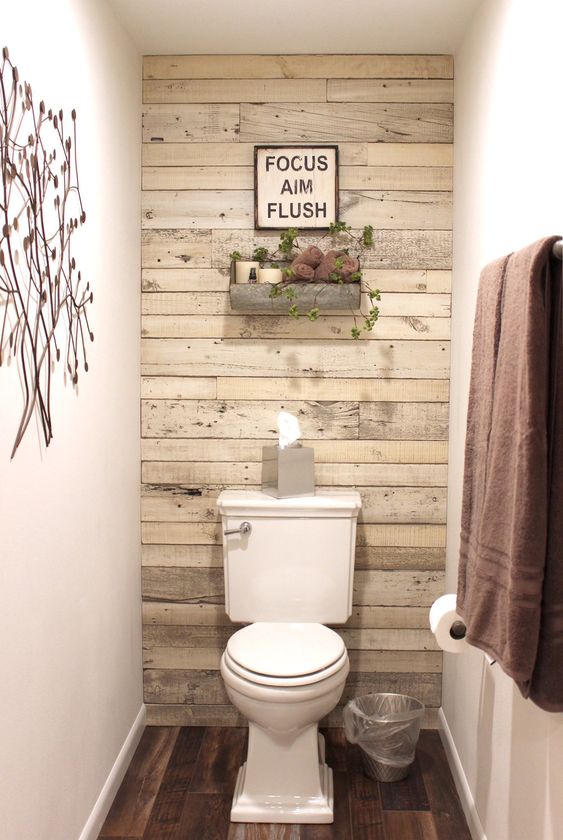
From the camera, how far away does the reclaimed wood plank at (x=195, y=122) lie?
8.91ft

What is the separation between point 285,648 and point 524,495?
1.22 m

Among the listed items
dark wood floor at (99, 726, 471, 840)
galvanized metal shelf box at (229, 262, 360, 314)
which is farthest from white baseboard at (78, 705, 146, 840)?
galvanized metal shelf box at (229, 262, 360, 314)

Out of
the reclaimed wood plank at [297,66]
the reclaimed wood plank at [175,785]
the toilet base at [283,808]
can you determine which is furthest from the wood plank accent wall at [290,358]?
the toilet base at [283,808]

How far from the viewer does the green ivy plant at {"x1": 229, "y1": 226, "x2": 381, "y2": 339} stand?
261 centimetres

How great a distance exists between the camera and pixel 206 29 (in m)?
2.47

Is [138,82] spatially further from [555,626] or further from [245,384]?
[555,626]

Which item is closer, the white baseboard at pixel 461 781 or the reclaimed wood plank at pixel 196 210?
the white baseboard at pixel 461 781

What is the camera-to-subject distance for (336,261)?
2.61 metres

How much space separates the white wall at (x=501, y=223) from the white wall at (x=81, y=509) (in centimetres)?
108

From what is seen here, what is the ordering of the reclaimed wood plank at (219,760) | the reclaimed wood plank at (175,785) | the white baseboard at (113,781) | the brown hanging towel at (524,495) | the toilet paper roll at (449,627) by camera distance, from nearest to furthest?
the brown hanging towel at (524,495) < the toilet paper roll at (449,627) < the white baseboard at (113,781) < the reclaimed wood plank at (175,785) < the reclaimed wood plank at (219,760)

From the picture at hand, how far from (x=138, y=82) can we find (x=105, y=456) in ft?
4.42

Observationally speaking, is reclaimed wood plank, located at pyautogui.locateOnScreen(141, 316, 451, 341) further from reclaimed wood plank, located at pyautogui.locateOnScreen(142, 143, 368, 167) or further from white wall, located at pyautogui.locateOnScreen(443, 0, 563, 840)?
reclaimed wood plank, located at pyautogui.locateOnScreen(142, 143, 368, 167)

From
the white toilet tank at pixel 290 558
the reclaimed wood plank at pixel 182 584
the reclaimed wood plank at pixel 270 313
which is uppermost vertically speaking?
the reclaimed wood plank at pixel 270 313

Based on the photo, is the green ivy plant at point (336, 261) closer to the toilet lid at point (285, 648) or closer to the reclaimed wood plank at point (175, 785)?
the toilet lid at point (285, 648)
